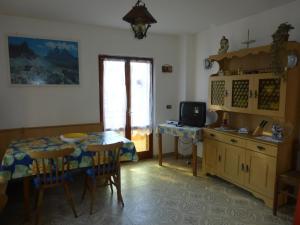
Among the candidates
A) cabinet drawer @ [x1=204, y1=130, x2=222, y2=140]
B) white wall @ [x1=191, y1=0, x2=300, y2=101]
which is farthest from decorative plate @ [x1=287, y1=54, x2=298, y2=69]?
cabinet drawer @ [x1=204, y1=130, x2=222, y2=140]

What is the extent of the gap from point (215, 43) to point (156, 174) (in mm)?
2580

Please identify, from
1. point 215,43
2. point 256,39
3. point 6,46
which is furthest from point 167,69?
point 6,46

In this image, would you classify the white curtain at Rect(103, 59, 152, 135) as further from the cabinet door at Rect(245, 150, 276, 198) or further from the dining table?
the cabinet door at Rect(245, 150, 276, 198)

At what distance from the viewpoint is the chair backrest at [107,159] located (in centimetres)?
269

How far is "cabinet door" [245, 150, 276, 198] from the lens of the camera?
9.16ft

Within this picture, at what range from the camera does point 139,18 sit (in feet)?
6.72

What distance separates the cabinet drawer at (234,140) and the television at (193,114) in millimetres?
716

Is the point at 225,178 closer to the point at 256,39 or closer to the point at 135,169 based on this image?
the point at 135,169

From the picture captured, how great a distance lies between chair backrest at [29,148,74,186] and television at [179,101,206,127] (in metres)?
2.35

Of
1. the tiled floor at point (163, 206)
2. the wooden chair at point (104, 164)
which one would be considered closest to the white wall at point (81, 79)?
the tiled floor at point (163, 206)

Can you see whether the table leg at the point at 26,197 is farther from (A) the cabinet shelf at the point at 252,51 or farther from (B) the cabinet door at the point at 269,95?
(A) the cabinet shelf at the point at 252,51

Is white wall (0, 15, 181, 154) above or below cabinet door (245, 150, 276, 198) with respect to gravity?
above

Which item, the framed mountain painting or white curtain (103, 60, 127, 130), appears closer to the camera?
the framed mountain painting

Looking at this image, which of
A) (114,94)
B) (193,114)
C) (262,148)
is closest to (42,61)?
(114,94)
